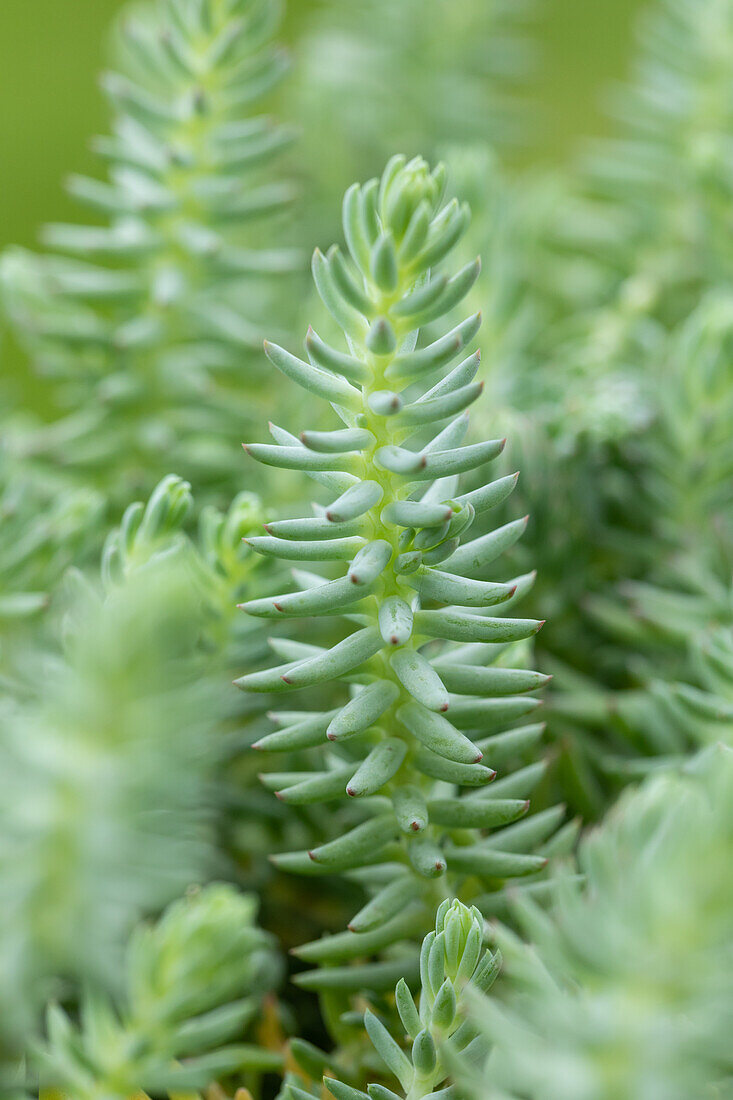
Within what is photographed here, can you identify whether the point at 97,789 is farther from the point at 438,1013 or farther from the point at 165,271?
the point at 165,271

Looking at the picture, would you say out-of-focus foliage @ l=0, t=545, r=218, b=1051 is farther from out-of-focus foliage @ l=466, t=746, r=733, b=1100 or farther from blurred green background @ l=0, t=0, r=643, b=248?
blurred green background @ l=0, t=0, r=643, b=248

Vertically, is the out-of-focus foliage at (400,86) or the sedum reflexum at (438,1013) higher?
the out-of-focus foliage at (400,86)

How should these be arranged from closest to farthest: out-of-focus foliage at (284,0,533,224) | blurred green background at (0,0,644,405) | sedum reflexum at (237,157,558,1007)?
1. sedum reflexum at (237,157,558,1007)
2. out-of-focus foliage at (284,0,533,224)
3. blurred green background at (0,0,644,405)

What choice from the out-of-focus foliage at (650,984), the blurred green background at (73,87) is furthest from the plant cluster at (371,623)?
the blurred green background at (73,87)

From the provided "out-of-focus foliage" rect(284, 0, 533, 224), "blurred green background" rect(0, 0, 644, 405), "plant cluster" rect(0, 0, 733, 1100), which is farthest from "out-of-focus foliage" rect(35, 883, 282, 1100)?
"blurred green background" rect(0, 0, 644, 405)

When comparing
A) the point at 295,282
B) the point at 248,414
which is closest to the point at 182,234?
the point at 248,414

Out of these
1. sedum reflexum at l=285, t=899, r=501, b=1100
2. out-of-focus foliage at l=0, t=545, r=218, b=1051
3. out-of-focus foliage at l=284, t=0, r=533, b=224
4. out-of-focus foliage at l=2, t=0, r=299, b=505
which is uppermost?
out-of-focus foliage at l=284, t=0, r=533, b=224

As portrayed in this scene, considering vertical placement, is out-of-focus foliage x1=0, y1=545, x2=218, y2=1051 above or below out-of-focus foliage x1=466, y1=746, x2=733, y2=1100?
above

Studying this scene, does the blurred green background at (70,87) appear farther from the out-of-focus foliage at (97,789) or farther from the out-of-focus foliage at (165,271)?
the out-of-focus foliage at (97,789)

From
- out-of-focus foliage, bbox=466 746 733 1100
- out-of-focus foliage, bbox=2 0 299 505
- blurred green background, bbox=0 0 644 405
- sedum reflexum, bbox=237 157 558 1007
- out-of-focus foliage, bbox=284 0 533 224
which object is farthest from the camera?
blurred green background, bbox=0 0 644 405
